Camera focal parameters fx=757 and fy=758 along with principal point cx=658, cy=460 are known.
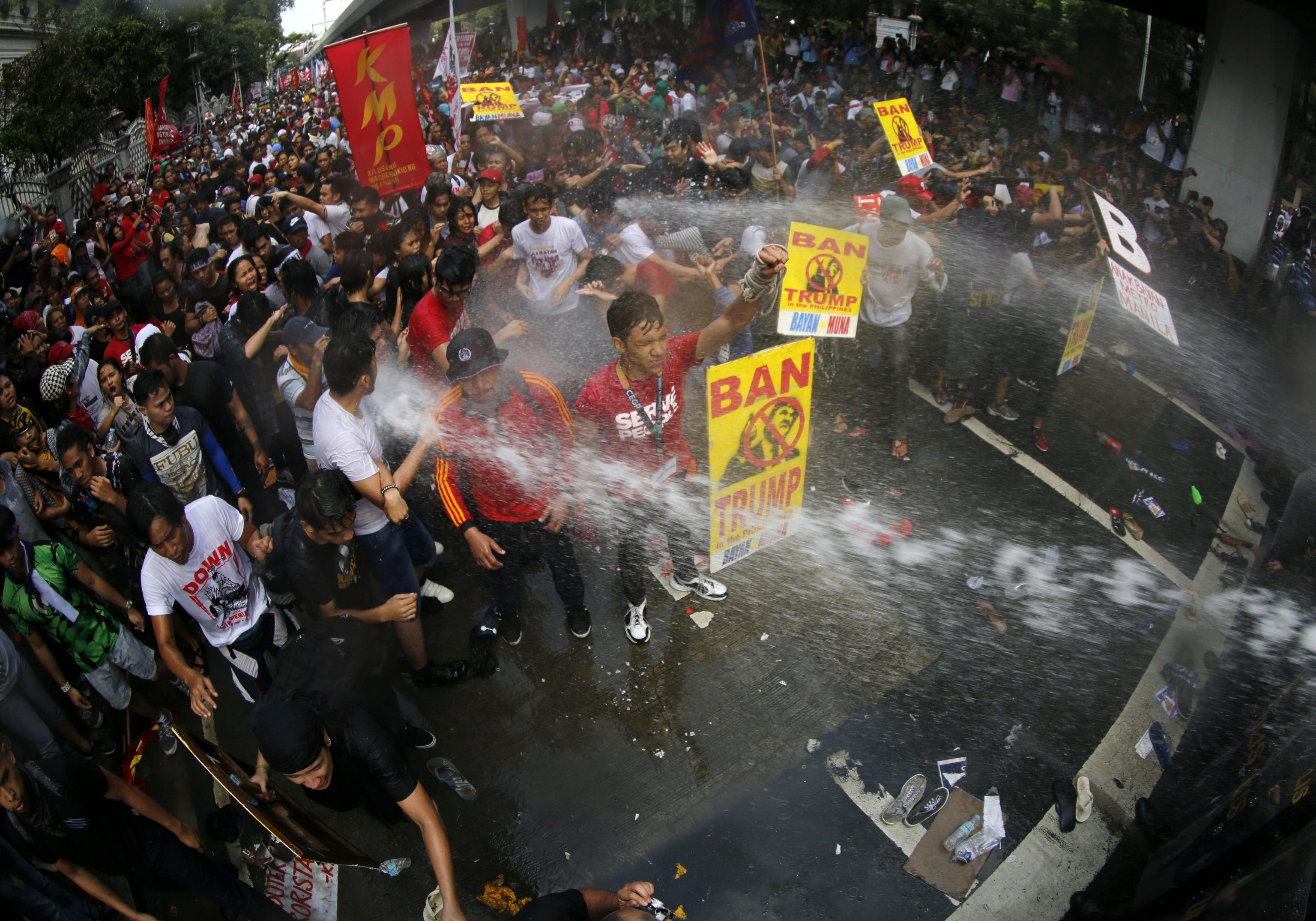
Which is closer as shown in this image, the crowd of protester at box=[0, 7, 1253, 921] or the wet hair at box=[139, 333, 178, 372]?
the crowd of protester at box=[0, 7, 1253, 921]

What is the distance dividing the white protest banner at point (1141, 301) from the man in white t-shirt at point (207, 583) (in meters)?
5.32

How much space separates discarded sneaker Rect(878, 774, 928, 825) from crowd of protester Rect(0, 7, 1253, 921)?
53.3 inches

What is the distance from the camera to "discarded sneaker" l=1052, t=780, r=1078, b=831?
3436 millimetres

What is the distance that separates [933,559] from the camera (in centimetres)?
493

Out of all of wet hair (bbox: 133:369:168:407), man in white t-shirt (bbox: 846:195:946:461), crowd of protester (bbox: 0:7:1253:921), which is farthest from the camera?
man in white t-shirt (bbox: 846:195:946:461)

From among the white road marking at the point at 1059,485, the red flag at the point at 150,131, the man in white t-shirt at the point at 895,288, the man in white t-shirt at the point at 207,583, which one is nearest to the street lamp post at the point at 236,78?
the red flag at the point at 150,131

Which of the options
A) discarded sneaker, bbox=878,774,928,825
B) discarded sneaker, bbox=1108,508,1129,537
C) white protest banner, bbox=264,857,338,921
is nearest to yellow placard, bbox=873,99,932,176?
discarded sneaker, bbox=1108,508,1129,537

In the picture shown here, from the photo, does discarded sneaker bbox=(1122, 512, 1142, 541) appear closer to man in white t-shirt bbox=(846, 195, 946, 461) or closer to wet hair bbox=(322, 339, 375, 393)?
man in white t-shirt bbox=(846, 195, 946, 461)

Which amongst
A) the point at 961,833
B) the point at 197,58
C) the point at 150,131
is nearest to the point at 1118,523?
the point at 961,833

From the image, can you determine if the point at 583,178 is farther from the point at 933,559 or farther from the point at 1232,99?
the point at 1232,99

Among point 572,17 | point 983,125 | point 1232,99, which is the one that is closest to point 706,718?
point 1232,99

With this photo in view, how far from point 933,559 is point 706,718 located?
1954 millimetres

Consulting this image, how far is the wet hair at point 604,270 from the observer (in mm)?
5805

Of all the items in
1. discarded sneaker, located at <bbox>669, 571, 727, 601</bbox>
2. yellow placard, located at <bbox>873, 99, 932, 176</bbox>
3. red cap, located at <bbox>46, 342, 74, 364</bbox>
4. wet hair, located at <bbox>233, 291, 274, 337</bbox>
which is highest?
yellow placard, located at <bbox>873, 99, 932, 176</bbox>
